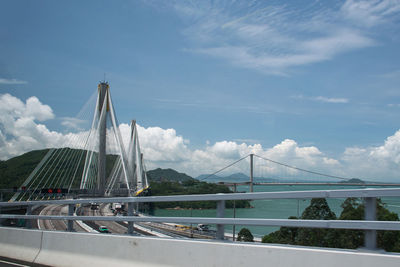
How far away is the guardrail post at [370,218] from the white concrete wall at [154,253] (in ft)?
0.43

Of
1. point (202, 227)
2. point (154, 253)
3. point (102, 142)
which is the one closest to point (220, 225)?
point (202, 227)

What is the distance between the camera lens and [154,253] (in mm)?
5148

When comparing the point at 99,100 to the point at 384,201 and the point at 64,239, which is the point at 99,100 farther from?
the point at 384,201

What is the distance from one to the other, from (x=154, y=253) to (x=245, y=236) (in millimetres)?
1195

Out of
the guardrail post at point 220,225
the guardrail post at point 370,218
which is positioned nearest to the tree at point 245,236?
the guardrail post at point 220,225

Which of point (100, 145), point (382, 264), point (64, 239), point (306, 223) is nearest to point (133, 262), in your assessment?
point (64, 239)

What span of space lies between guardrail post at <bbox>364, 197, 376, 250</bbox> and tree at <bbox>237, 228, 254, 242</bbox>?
5.15ft

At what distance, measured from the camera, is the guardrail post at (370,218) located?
378 cm

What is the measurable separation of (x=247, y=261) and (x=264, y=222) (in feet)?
1.50

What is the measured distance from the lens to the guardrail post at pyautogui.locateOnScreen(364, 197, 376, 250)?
12.4 feet

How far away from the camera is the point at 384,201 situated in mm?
4754

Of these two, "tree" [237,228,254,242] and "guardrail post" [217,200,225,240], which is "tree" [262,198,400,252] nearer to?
"tree" [237,228,254,242]

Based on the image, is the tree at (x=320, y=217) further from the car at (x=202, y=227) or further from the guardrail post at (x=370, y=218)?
the car at (x=202, y=227)

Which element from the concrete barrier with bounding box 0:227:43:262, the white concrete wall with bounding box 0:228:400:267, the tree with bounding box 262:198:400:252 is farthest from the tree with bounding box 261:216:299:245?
the concrete barrier with bounding box 0:227:43:262
